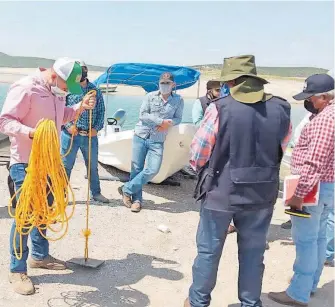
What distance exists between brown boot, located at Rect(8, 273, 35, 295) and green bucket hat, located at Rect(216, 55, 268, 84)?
2.12 metres

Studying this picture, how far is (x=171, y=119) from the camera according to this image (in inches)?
234

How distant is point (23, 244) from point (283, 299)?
6.80 ft

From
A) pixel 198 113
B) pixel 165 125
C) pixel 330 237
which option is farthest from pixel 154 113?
pixel 330 237

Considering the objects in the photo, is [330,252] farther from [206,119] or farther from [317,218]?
[206,119]

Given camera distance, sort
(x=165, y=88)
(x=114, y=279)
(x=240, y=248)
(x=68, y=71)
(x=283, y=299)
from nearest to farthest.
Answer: (x=240, y=248) → (x=68, y=71) → (x=283, y=299) → (x=114, y=279) → (x=165, y=88)

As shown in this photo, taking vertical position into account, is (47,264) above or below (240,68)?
below

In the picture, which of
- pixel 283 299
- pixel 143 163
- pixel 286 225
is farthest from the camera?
pixel 143 163

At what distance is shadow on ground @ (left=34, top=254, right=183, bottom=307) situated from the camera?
359 centimetres

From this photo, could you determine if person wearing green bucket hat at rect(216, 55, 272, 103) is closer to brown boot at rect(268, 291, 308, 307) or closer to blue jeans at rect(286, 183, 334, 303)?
blue jeans at rect(286, 183, 334, 303)

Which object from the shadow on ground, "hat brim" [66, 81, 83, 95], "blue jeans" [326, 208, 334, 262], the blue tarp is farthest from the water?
"hat brim" [66, 81, 83, 95]

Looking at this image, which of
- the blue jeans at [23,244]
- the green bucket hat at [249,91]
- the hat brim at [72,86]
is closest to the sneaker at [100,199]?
the blue jeans at [23,244]

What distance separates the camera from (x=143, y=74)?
8.07 metres

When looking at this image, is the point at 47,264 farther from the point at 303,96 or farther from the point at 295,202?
the point at 303,96

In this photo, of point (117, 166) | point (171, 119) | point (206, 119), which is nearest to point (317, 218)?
point (206, 119)
